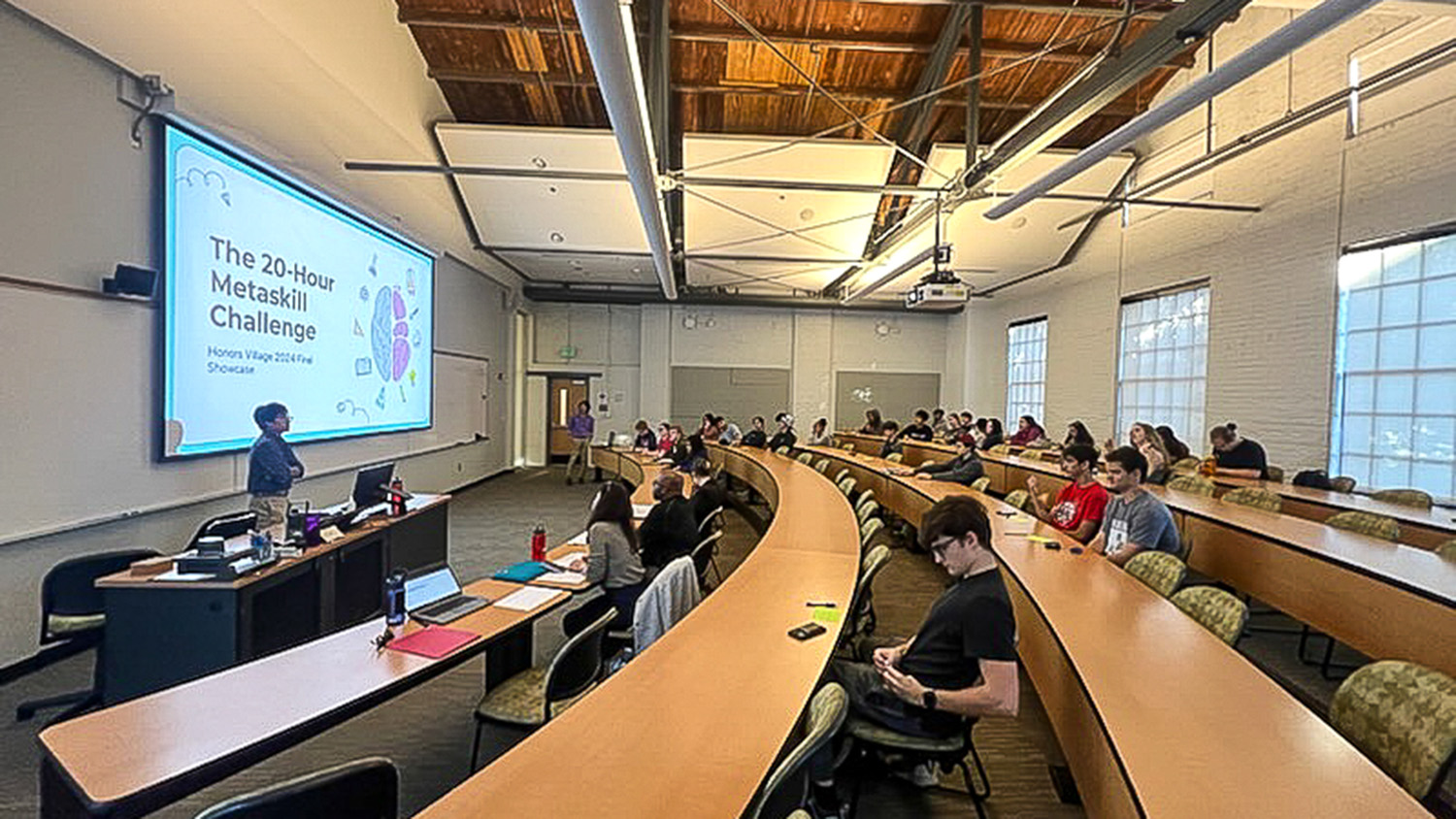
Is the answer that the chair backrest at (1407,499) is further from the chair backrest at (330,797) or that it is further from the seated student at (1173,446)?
the chair backrest at (330,797)

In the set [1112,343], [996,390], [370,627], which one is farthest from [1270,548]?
[996,390]

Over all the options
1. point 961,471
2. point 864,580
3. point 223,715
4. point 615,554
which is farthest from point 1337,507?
point 223,715

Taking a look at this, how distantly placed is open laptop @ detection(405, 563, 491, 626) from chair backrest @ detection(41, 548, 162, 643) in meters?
1.80

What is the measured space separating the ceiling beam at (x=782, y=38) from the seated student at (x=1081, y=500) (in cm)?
470

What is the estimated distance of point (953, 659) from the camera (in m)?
2.43

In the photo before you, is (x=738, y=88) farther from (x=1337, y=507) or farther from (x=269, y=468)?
(x=1337, y=507)

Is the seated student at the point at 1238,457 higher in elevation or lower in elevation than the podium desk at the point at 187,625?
higher

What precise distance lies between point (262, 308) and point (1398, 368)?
9730mm

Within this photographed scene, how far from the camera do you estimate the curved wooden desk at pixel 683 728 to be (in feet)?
4.93

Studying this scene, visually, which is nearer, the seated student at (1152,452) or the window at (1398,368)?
the window at (1398,368)

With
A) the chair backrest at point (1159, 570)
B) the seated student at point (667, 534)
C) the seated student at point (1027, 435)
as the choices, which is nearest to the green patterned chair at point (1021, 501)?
the chair backrest at point (1159, 570)

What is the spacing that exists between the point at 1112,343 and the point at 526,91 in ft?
30.0

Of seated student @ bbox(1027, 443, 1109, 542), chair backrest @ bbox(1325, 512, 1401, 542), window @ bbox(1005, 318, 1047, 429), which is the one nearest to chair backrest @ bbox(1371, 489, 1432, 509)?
chair backrest @ bbox(1325, 512, 1401, 542)

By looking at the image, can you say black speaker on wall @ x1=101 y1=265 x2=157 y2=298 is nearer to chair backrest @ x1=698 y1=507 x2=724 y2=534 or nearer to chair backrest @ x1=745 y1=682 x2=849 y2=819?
chair backrest @ x1=698 y1=507 x2=724 y2=534
